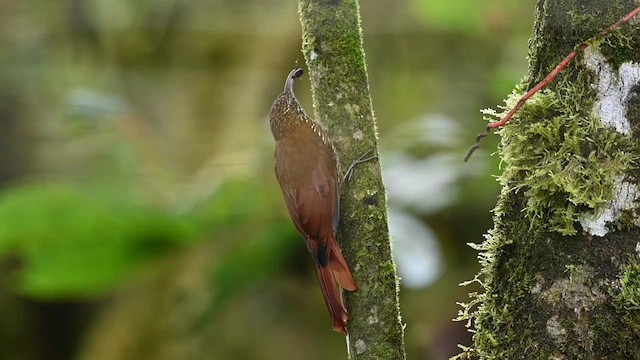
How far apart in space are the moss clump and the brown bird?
0.96 feet

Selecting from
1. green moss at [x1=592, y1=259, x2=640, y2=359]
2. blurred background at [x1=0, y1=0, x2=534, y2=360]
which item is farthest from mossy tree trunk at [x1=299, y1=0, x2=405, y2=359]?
blurred background at [x1=0, y1=0, x2=534, y2=360]

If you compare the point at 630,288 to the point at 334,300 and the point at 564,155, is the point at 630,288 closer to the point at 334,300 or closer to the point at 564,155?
the point at 564,155

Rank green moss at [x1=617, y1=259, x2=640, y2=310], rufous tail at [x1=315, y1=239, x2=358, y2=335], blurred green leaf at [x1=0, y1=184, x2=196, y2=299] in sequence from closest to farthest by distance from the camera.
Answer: green moss at [x1=617, y1=259, x2=640, y2=310], rufous tail at [x1=315, y1=239, x2=358, y2=335], blurred green leaf at [x1=0, y1=184, x2=196, y2=299]

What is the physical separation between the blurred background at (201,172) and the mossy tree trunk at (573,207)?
1128mm

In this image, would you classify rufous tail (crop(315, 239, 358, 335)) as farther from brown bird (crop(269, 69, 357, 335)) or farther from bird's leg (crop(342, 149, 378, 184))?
bird's leg (crop(342, 149, 378, 184))

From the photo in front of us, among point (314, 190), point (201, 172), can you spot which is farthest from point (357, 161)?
point (201, 172)

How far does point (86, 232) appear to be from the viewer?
8.79ft

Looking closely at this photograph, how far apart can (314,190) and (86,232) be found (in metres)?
1.50

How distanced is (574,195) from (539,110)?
15 centimetres

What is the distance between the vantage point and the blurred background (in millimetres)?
2729

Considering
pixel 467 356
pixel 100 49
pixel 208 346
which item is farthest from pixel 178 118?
pixel 467 356

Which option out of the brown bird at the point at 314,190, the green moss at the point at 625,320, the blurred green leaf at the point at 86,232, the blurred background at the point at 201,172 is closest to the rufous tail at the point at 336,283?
the brown bird at the point at 314,190

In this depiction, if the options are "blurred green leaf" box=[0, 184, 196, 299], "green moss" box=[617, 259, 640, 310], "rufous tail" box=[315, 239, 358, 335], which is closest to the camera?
"green moss" box=[617, 259, 640, 310]

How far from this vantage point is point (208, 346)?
3.71 meters
